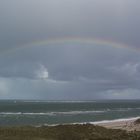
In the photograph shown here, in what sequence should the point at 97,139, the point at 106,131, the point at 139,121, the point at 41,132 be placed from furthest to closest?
the point at 139,121
the point at 106,131
the point at 41,132
the point at 97,139

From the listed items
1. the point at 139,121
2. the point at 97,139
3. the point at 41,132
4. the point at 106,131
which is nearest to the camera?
the point at 97,139

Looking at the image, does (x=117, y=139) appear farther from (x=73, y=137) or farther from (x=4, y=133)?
(x=4, y=133)

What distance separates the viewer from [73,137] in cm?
2688

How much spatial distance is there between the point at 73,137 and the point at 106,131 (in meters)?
5.29

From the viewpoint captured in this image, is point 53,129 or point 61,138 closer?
point 61,138

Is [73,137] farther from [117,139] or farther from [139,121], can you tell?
[139,121]

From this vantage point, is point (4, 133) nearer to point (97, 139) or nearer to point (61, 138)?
point (61, 138)

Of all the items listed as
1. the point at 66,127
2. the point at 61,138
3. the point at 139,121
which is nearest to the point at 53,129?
the point at 66,127

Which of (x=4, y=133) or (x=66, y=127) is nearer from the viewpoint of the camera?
(x=4, y=133)

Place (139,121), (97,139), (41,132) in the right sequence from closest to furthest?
(97,139), (41,132), (139,121)

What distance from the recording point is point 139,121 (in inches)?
2088

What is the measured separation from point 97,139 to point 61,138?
2376mm

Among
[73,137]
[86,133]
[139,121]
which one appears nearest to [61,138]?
[73,137]

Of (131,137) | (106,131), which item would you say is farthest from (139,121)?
A: (131,137)
